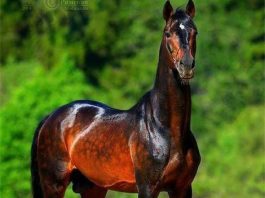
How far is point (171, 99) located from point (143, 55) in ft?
100

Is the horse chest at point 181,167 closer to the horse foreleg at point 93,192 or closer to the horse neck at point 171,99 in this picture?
the horse neck at point 171,99

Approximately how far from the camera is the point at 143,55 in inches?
1459

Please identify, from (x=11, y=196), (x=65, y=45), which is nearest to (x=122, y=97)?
(x=65, y=45)

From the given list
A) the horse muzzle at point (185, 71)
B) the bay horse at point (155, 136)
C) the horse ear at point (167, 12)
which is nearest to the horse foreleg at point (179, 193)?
the bay horse at point (155, 136)

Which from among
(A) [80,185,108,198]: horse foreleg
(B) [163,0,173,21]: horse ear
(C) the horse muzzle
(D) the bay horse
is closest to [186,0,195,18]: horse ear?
(D) the bay horse

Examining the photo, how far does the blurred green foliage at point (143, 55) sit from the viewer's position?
30922 millimetres

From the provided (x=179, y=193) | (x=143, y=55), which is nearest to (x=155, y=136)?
(x=179, y=193)

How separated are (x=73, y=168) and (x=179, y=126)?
A: 124 cm

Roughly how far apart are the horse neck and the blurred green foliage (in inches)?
754

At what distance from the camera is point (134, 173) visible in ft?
21.7

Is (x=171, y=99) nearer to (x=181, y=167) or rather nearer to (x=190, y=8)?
(x=181, y=167)

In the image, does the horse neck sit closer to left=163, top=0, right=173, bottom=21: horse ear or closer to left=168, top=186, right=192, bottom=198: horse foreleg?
left=163, top=0, right=173, bottom=21: horse ear

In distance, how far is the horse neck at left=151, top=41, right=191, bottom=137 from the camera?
21.2ft

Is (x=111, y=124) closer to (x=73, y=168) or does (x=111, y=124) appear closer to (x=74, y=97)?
(x=73, y=168)
